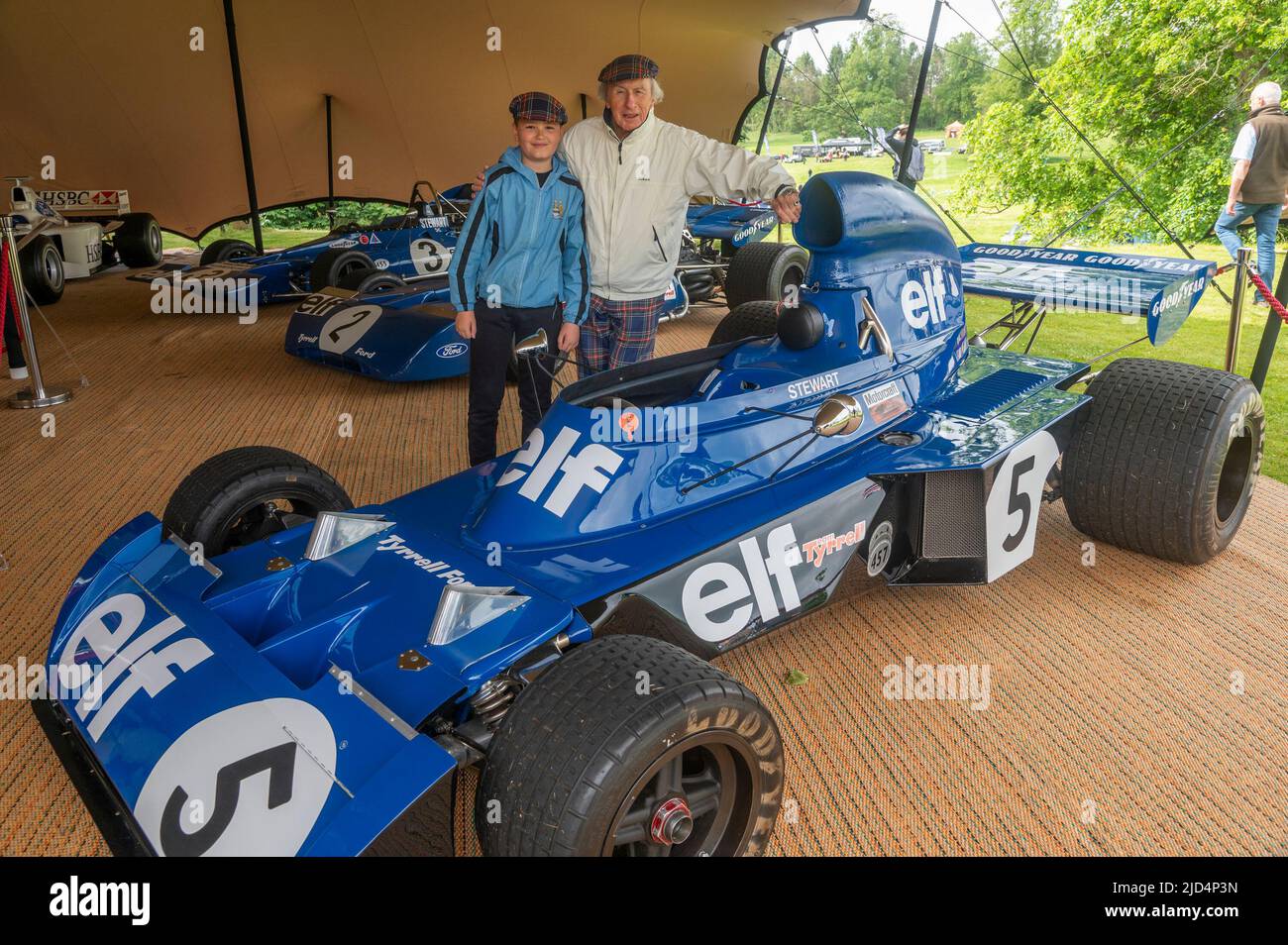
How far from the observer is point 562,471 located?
8.76 feet

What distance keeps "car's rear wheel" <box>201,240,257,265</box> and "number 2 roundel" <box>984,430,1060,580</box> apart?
8.80 metres

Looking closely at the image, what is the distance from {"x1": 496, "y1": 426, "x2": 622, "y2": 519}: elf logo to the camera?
2619mm

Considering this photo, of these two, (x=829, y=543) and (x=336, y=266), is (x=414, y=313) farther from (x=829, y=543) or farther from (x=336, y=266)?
(x=829, y=543)

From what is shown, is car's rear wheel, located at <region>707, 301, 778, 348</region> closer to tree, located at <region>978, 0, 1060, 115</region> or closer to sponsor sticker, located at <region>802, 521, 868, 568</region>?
sponsor sticker, located at <region>802, 521, 868, 568</region>

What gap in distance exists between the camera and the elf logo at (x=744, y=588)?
98.3 inches

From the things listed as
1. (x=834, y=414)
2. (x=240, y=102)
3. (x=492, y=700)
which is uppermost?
(x=240, y=102)

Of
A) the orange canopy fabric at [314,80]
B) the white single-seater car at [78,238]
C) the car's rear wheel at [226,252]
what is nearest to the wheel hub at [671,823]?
the orange canopy fabric at [314,80]

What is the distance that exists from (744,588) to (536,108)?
6.49ft

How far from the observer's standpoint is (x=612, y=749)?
5.84 ft

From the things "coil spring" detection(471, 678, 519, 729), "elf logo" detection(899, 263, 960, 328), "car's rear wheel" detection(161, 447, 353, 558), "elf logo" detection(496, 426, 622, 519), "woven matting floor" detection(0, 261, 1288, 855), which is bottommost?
"woven matting floor" detection(0, 261, 1288, 855)

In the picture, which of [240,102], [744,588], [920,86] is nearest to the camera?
[744,588]

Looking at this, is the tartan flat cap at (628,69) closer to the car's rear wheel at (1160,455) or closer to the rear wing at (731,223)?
the car's rear wheel at (1160,455)

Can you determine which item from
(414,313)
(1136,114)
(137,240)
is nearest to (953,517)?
(414,313)
